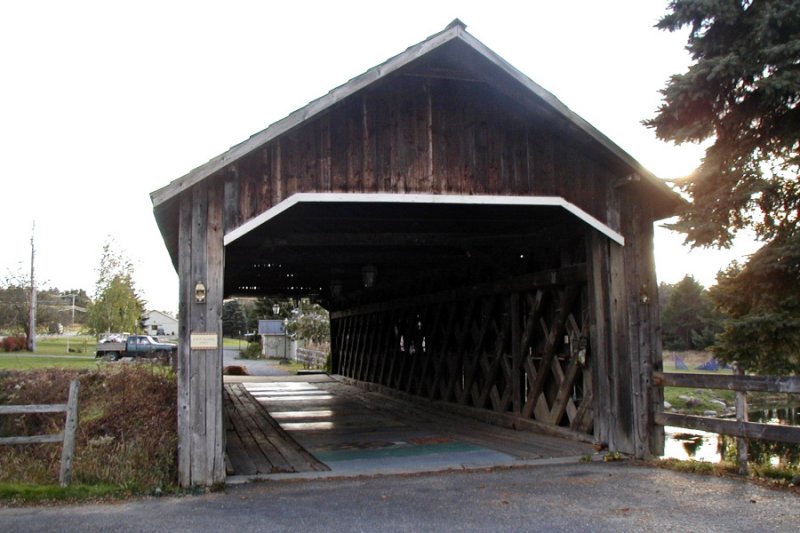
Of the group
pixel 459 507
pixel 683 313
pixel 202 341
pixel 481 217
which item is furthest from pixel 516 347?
pixel 683 313

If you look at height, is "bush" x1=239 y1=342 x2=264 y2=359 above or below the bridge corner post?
below

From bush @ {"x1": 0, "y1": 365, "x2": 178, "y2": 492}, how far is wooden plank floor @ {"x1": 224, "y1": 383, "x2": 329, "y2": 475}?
0.83 meters

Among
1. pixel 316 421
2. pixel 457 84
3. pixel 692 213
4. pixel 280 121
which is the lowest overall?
pixel 316 421

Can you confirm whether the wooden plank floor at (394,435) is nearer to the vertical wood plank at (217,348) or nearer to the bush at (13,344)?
the vertical wood plank at (217,348)

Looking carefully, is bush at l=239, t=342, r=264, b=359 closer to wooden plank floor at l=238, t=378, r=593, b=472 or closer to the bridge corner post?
wooden plank floor at l=238, t=378, r=593, b=472

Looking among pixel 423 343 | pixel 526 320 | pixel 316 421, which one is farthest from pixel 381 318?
pixel 526 320

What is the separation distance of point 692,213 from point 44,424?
8.53 m

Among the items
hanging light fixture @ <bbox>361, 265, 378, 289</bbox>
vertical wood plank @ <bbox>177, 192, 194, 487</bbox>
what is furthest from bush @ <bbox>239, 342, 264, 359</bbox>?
vertical wood plank @ <bbox>177, 192, 194, 487</bbox>

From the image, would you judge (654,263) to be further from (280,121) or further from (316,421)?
(316,421)

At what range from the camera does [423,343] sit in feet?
51.3

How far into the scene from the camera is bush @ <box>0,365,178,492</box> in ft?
24.1

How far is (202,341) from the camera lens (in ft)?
24.6

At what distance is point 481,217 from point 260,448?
14.6 feet

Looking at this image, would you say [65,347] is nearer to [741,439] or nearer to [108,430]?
[108,430]
